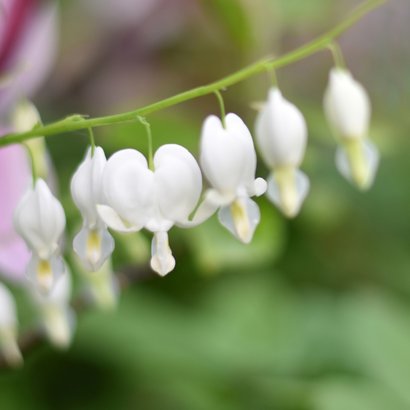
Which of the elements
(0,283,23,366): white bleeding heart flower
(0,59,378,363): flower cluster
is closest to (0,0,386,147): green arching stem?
(0,59,378,363): flower cluster

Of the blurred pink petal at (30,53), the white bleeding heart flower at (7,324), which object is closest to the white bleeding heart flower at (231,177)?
the white bleeding heart flower at (7,324)

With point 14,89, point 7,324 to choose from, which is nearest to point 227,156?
point 7,324

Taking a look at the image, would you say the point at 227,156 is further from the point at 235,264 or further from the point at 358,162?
the point at 235,264

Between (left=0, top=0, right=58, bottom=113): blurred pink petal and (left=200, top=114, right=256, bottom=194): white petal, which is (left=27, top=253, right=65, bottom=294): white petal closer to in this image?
(left=200, top=114, right=256, bottom=194): white petal

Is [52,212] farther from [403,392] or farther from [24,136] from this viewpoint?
[403,392]

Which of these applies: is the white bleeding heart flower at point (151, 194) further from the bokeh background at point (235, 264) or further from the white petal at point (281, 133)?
the bokeh background at point (235, 264)

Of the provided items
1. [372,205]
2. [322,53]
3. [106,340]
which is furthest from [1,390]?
[322,53]

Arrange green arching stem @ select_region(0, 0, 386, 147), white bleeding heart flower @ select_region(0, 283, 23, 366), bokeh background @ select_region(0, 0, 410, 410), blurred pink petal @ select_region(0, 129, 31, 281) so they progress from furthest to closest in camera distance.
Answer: bokeh background @ select_region(0, 0, 410, 410) → blurred pink petal @ select_region(0, 129, 31, 281) → white bleeding heart flower @ select_region(0, 283, 23, 366) → green arching stem @ select_region(0, 0, 386, 147)
